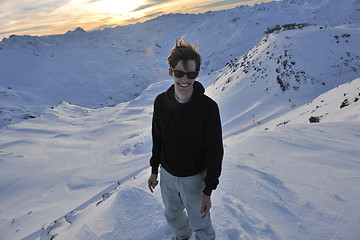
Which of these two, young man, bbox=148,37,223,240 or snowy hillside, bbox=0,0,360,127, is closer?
young man, bbox=148,37,223,240

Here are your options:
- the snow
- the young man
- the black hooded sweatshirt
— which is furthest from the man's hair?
the snow

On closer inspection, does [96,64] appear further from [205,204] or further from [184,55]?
[205,204]

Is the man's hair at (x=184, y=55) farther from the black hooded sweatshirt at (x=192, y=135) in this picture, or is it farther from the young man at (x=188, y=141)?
the black hooded sweatshirt at (x=192, y=135)

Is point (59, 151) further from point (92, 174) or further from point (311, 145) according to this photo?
point (311, 145)

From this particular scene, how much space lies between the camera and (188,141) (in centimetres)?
198

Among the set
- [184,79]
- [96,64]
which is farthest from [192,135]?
[96,64]

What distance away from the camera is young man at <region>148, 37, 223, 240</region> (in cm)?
185

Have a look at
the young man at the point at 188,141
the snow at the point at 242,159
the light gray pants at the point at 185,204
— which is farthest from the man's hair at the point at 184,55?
the snow at the point at 242,159

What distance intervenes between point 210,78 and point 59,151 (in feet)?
66.4

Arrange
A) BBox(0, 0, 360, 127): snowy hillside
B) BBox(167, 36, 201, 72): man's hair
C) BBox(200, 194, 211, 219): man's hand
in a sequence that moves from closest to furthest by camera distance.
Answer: BBox(167, 36, 201, 72): man's hair → BBox(200, 194, 211, 219): man's hand → BBox(0, 0, 360, 127): snowy hillside

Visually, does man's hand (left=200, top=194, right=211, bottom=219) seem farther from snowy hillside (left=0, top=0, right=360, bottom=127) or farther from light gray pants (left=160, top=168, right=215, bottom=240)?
snowy hillside (left=0, top=0, right=360, bottom=127)

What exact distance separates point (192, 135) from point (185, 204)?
788mm

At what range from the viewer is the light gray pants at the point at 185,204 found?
Result: 6.84 feet

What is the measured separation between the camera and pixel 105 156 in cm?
1141
